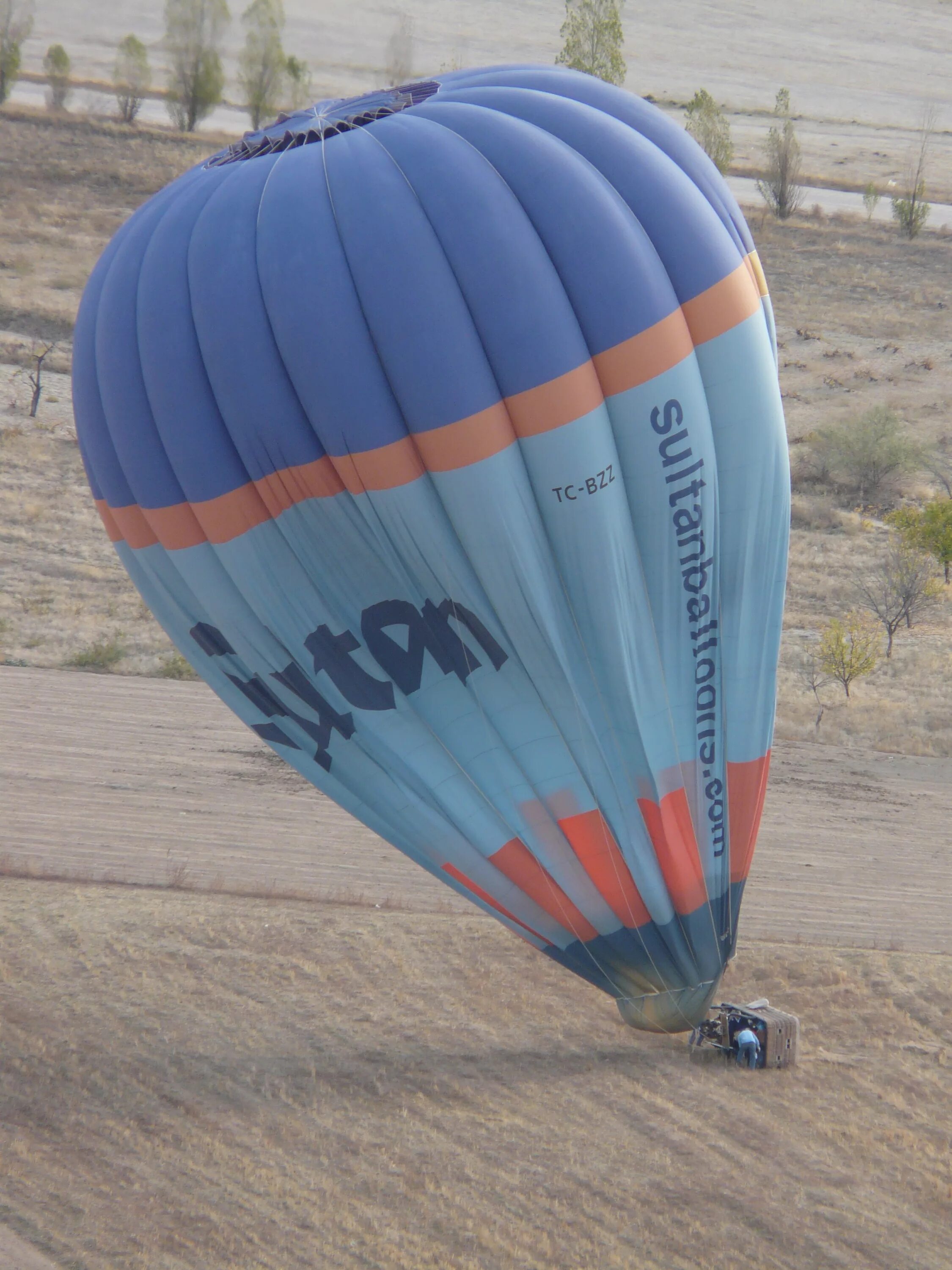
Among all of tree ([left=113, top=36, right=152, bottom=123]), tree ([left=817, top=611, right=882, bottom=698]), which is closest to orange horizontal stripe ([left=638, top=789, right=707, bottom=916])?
tree ([left=817, top=611, right=882, bottom=698])

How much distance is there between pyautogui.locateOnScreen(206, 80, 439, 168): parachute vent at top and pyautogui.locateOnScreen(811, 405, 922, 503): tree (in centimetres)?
3013

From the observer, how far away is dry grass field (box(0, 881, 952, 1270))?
43.7 feet

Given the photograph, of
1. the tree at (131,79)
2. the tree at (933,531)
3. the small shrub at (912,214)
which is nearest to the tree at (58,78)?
the tree at (131,79)

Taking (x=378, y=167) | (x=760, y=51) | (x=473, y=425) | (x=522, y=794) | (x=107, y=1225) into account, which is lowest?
(x=107, y=1225)

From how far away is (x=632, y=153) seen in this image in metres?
13.7

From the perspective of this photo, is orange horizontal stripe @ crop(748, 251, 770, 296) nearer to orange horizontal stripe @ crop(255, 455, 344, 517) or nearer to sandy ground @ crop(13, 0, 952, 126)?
orange horizontal stripe @ crop(255, 455, 344, 517)

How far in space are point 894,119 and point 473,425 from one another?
102 metres

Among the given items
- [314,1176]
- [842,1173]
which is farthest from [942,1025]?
[314,1176]

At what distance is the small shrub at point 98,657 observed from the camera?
3000cm

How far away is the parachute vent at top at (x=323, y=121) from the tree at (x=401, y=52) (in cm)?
7237

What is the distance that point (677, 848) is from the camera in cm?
1502

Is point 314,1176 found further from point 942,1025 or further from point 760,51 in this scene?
point 760,51

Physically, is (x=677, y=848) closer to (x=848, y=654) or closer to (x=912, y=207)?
(x=848, y=654)

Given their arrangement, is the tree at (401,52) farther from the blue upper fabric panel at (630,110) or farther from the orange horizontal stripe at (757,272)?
the orange horizontal stripe at (757,272)
